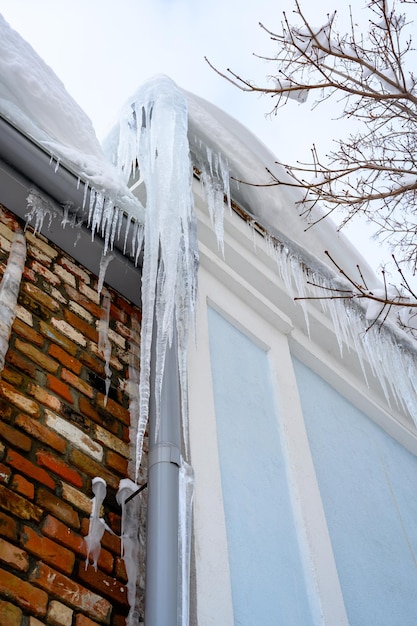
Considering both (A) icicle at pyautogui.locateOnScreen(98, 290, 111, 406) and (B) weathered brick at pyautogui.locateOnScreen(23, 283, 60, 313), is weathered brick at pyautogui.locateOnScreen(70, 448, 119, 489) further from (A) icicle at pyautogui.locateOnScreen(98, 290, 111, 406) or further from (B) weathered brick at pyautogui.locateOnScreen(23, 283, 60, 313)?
(B) weathered brick at pyautogui.locateOnScreen(23, 283, 60, 313)

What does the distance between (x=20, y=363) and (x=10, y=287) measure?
31 centimetres

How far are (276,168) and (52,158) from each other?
5.57ft

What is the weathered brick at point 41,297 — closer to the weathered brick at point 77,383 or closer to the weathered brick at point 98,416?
the weathered brick at point 77,383

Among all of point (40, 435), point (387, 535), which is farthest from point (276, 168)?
point (40, 435)

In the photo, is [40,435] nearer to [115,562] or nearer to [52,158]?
[115,562]

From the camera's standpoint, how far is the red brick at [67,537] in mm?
2049

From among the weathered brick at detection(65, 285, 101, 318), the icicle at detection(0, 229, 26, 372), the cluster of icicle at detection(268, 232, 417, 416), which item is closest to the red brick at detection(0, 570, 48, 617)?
the icicle at detection(0, 229, 26, 372)

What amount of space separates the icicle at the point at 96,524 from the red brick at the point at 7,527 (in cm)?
24

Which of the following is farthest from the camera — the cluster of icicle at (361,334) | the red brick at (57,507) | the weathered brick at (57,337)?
the cluster of icicle at (361,334)

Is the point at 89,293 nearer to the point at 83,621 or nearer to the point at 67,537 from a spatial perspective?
the point at 67,537

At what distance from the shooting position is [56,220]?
2969 mm

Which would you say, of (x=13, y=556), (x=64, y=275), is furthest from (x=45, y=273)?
(x=13, y=556)

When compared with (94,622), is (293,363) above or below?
above

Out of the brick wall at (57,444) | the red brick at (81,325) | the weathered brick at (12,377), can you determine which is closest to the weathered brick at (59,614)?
the brick wall at (57,444)
